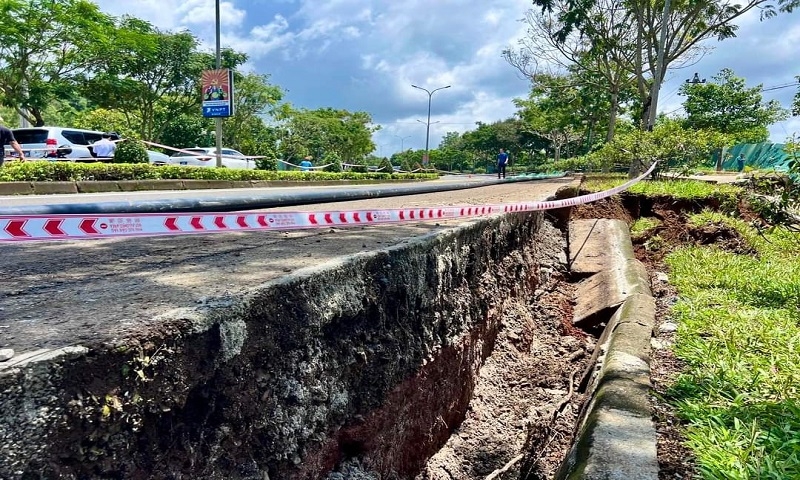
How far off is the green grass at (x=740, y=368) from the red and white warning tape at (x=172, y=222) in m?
2.06

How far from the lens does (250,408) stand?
1.68 metres

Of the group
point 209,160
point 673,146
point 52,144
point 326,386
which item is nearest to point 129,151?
point 52,144

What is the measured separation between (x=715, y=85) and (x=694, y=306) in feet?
138

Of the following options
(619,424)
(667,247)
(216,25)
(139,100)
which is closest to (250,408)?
(619,424)

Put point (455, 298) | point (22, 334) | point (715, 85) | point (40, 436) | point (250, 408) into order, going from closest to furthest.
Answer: point (40, 436)
point (22, 334)
point (250, 408)
point (455, 298)
point (715, 85)

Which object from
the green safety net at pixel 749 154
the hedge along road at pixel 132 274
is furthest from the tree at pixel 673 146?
the green safety net at pixel 749 154

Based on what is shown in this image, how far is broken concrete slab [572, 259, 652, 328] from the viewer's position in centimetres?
481

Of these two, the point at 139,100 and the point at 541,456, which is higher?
the point at 139,100

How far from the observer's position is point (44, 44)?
19.0 metres

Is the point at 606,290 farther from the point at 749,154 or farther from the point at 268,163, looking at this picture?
the point at 749,154

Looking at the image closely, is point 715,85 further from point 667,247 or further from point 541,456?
point 541,456

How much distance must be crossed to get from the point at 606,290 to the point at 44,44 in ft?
70.7

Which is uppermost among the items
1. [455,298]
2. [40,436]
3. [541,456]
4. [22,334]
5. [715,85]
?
[715,85]

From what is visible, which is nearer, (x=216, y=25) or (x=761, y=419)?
(x=761, y=419)
